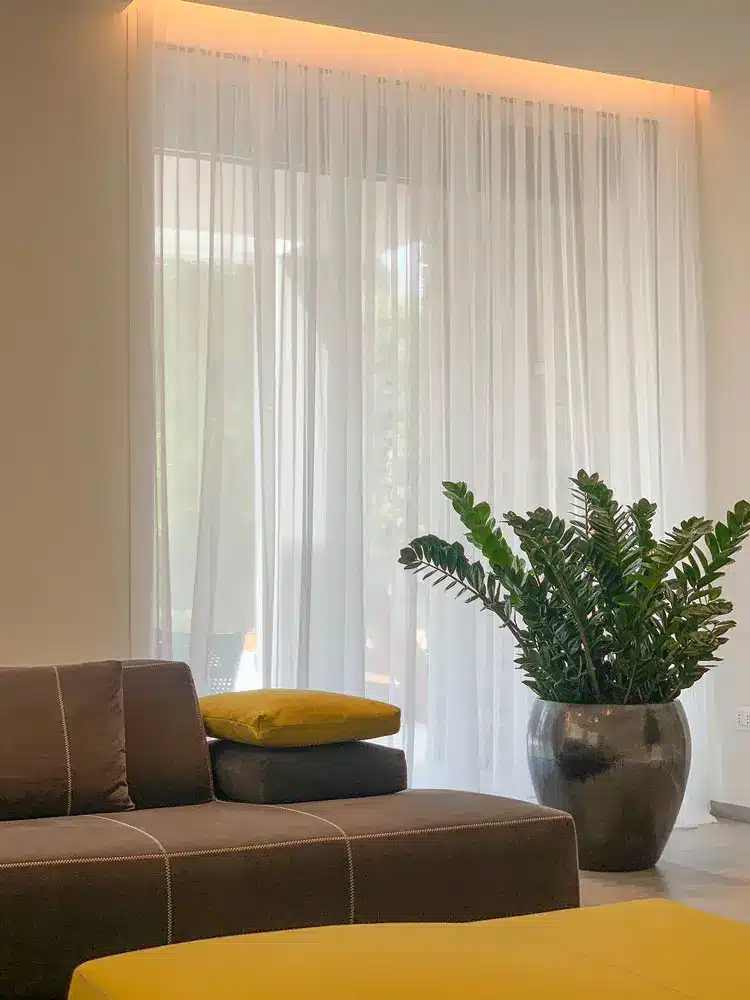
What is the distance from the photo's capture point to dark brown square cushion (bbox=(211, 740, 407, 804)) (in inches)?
124

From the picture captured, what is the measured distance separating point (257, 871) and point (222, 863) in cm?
8

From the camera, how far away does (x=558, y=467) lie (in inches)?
202

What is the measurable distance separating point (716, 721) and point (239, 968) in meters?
3.91

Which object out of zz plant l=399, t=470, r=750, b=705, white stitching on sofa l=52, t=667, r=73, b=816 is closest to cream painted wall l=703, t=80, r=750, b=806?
zz plant l=399, t=470, r=750, b=705

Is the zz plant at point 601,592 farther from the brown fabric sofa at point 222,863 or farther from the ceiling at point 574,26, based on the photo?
the ceiling at point 574,26

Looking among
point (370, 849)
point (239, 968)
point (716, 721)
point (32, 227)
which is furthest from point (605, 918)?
point (716, 721)

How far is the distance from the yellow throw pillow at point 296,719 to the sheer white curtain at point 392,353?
108 centimetres

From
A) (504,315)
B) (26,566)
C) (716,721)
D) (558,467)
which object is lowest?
(716,721)

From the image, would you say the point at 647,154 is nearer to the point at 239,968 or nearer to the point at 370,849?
the point at 370,849

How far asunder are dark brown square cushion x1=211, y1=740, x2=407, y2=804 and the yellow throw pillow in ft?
0.11

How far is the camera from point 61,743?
9.90 ft

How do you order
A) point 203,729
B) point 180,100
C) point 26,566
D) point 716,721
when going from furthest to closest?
point 716,721 → point 180,100 → point 26,566 → point 203,729

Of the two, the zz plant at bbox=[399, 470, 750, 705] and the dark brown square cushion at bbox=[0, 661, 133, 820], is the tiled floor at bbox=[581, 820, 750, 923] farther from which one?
the dark brown square cushion at bbox=[0, 661, 133, 820]

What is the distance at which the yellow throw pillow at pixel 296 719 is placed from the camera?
3.19 meters
